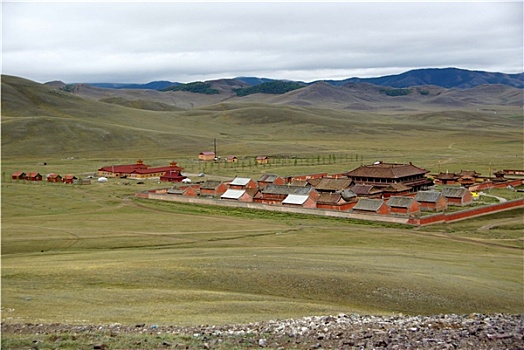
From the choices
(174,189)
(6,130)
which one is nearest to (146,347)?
Answer: (174,189)

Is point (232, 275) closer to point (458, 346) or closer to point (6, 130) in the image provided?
point (458, 346)

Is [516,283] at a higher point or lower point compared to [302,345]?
lower

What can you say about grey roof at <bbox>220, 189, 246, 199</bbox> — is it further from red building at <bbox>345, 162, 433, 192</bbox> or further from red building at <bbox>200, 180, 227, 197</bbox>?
red building at <bbox>345, 162, 433, 192</bbox>

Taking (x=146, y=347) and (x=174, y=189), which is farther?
(x=174, y=189)

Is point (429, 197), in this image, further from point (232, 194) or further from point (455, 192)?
point (232, 194)

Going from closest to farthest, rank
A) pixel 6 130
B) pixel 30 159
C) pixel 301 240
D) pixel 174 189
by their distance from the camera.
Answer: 1. pixel 301 240
2. pixel 174 189
3. pixel 30 159
4. pixel 6 130

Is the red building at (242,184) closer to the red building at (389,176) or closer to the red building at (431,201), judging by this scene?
the red building at (389,176)

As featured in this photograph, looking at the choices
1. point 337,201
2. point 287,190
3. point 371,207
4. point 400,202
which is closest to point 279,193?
point 287,190

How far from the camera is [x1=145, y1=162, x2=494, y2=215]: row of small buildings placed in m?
63.3

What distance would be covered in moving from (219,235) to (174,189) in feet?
111

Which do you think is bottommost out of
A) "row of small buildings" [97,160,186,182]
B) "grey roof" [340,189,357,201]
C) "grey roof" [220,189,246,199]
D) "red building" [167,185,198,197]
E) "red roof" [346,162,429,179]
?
"row of small buildings" [97,160,186,182]

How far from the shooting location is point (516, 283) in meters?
30.4

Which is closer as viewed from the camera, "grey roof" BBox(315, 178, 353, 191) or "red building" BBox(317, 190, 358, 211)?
"red building" BBox(317, 190, 358, 211)

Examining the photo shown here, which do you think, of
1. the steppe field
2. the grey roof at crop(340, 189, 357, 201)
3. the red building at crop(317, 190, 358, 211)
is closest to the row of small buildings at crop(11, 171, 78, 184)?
the steppe field
